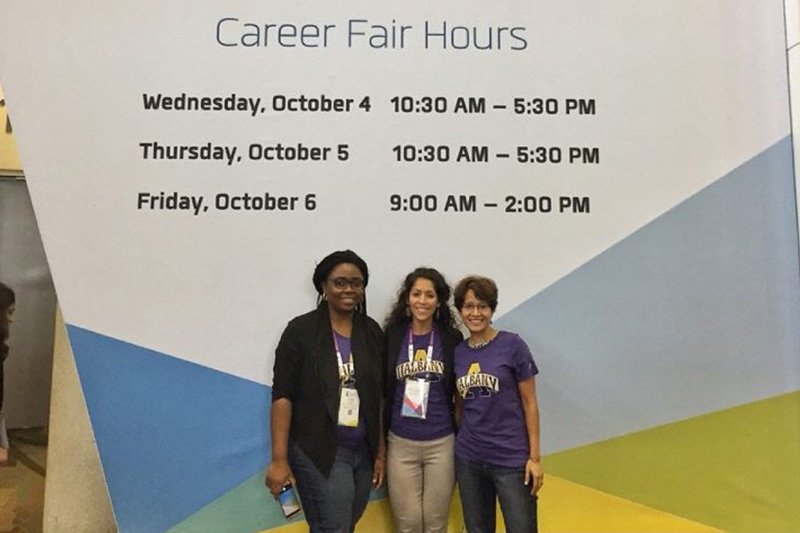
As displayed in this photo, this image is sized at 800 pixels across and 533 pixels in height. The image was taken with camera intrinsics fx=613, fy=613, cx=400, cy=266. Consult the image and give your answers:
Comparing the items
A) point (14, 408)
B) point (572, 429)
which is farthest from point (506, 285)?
point (14, 408)

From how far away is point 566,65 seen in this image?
2.48 meters

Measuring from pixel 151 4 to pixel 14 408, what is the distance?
1788 mm

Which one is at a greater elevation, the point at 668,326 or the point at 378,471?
the point at 668,326

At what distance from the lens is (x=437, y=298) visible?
82.7 inches

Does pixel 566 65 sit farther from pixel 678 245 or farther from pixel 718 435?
pixel 718 435

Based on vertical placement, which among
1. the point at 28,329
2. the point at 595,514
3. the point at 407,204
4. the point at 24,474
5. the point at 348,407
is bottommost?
the point at 595,514

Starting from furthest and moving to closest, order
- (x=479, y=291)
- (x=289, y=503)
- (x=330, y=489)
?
1. (x=289, y=503)
2. (x=479, y=291)
3. (x=330, y=489)

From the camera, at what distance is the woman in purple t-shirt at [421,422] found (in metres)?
2.01

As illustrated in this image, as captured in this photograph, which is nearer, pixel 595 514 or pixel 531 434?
pixel 531 434

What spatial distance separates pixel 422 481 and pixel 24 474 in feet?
5.87

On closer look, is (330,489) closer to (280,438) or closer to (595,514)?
(280,438)

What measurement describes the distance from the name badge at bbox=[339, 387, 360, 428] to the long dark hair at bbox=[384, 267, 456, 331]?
34 centimetres

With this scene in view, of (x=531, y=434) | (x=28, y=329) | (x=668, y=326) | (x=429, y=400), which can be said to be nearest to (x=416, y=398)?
(x=429, y=400)

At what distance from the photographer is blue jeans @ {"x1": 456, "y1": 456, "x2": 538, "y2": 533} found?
1.90m
